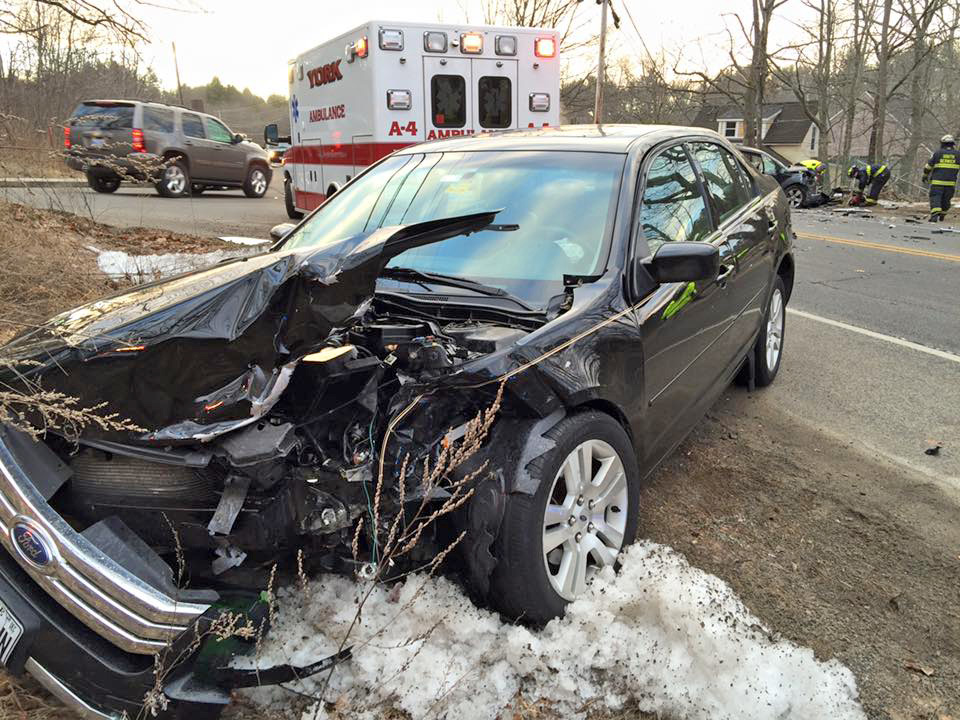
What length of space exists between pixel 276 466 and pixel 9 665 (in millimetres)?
817

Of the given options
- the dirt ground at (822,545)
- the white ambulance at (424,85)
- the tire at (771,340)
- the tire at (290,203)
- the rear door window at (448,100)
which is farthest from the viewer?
the tire at (290,203)

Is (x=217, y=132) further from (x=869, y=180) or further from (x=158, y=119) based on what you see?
(x=869, y=180)

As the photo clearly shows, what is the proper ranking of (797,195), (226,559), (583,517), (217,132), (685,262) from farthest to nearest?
(797,195) < (217,132) < (685,262) < (583,517) < (226,559)

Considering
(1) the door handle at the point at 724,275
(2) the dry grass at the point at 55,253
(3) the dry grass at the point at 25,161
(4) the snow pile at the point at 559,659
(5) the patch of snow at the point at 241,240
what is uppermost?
(3) the dry grass at the point at 25,161

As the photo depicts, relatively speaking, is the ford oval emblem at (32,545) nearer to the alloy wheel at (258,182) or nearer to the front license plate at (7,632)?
the front license plate at (7,632)

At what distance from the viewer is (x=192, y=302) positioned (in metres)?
2.25

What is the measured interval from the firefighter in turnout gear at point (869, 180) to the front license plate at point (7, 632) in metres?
22.5

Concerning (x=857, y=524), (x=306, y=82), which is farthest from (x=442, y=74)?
(x=857, y=524)

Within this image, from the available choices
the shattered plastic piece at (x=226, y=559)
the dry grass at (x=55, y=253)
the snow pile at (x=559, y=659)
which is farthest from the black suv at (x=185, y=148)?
the snow pile at (x=559, y=659)

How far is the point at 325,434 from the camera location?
2307mm

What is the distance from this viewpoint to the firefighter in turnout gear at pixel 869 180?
19.8m

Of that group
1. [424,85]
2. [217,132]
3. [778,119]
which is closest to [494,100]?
[424,85]

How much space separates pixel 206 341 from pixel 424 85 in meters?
8.27

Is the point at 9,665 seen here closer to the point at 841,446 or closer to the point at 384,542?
the point at 384,542
